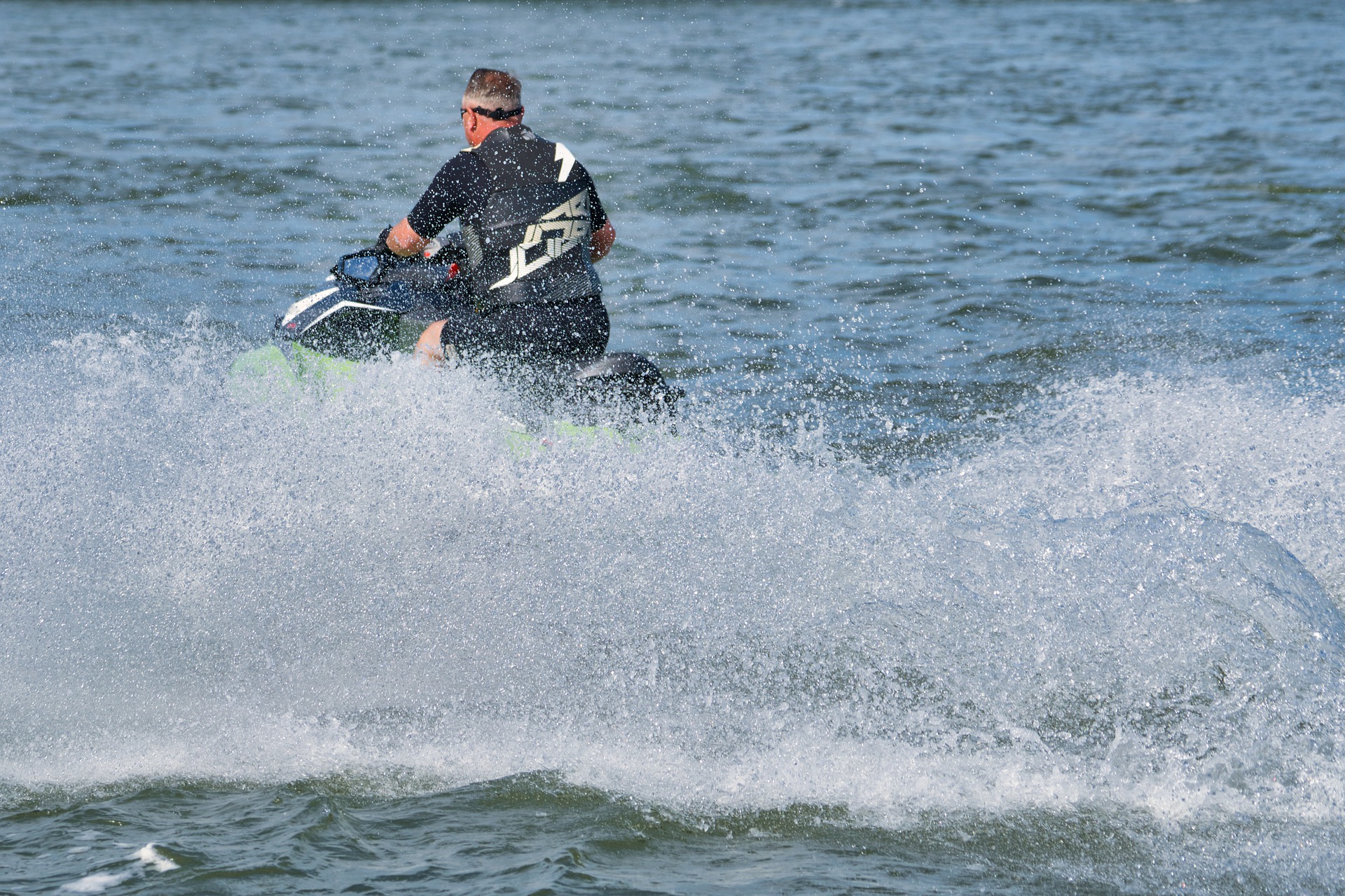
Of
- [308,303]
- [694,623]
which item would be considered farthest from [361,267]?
[694,623]

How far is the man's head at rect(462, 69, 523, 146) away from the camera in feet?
17.4

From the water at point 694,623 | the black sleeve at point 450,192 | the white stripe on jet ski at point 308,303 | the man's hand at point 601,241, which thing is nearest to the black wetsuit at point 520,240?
the black sleeve at point 450,192

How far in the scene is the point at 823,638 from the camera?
169 inches

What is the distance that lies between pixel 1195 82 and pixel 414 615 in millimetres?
20336

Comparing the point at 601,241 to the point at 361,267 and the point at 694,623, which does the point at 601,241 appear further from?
the point at 694,623

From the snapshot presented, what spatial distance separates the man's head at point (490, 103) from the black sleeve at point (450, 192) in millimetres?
123

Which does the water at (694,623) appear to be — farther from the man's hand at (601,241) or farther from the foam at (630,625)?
the man's hand at (601,241)

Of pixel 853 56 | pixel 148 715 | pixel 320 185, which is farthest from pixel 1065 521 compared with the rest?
pixel 853 56

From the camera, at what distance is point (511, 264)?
541 cm

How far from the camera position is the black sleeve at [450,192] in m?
5.32

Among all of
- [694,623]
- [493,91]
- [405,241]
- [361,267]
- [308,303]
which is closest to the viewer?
[694,623]

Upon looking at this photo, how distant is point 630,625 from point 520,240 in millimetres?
1722

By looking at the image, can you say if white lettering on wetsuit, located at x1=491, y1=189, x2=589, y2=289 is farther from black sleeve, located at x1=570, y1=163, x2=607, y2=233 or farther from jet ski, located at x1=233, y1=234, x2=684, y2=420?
jet ski, located at x1=233, y1=234, x2=684, y2=420

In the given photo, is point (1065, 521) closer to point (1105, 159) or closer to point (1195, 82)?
point (1105, 159)
